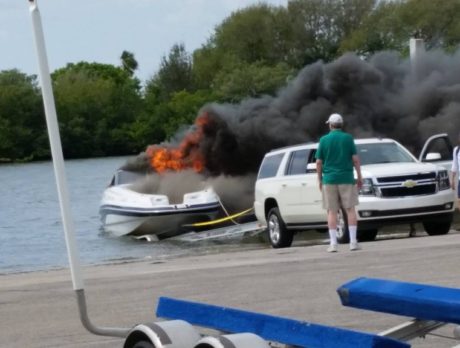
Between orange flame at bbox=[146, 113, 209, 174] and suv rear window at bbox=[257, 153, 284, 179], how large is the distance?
11879 millimetres

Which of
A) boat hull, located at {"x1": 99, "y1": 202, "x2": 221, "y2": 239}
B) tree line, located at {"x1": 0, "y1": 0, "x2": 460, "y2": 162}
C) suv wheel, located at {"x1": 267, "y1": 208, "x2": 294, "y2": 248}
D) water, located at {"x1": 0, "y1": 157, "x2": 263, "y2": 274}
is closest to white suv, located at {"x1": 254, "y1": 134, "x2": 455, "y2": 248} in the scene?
suv wheel, located at {"x1": 267, "y1": 208, "x2": 294, "y2": 248}

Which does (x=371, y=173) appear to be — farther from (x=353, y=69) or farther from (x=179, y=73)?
(x=179, y=73)

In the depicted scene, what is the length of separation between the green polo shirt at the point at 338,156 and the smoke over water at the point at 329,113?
17586 millimetres

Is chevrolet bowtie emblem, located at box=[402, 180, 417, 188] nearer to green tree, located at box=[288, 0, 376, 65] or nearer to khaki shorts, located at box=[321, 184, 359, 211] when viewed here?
khaki shorts, located at box=[321, 184, 359, 211]

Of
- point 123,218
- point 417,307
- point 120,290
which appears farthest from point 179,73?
point 417,307

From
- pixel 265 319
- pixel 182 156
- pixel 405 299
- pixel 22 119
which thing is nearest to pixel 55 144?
pixel 265 319

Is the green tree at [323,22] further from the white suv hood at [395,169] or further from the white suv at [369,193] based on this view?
the white suv hood at [395,169]

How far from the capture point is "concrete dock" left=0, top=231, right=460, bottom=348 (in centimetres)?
1059

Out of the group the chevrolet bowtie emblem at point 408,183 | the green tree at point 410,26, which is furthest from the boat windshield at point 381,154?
the green tree at point 410,26

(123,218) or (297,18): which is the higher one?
(297,18)

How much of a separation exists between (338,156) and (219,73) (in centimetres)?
6786

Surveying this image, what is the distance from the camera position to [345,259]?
51.5 feet

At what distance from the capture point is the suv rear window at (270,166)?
880 inches

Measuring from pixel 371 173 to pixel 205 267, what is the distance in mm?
5398
